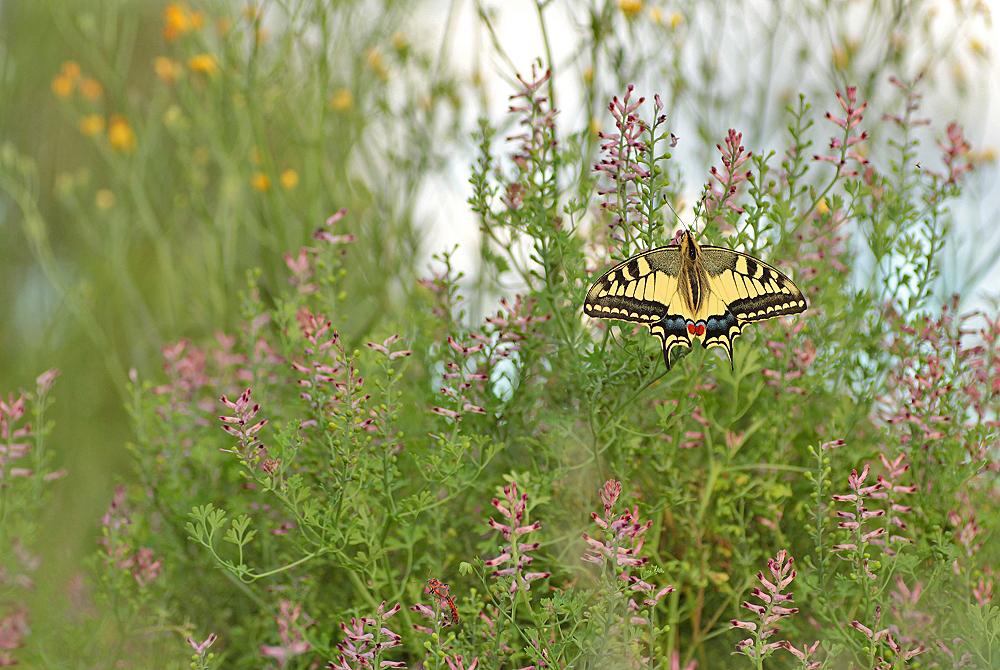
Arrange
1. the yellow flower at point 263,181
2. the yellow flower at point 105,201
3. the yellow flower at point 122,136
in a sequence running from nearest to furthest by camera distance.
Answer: the yellow flower at point 263,181
the yellow flower at point 122,136
the yellow flower at point 105,201

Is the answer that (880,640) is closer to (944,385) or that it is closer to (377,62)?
(944,385)

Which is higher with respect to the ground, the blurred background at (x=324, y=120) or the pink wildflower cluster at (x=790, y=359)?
the blurred background at (x=324, y=120)

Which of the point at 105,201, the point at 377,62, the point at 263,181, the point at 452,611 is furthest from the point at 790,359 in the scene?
the point at 105,201

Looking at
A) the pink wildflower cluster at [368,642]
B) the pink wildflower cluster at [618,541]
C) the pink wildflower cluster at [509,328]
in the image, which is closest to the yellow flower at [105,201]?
the pink wildflower cluster at [509,328]

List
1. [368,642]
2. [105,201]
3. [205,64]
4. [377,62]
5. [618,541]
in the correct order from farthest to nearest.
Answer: [105,201], [377,62], [205,64], [368,642], [618,541]

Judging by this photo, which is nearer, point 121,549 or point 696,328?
point 696,328

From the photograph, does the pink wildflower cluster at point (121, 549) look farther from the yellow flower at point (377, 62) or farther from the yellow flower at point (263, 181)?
the yellow flower at point (377, 62)
